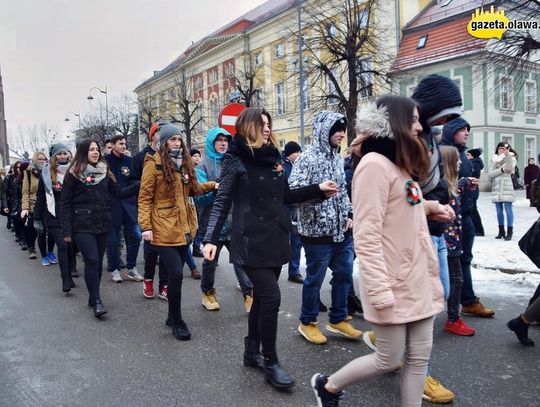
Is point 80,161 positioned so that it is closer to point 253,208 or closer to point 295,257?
point 253,208

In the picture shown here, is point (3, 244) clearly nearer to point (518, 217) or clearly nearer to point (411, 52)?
point (518, 217)

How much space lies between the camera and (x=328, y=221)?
461 centimetres

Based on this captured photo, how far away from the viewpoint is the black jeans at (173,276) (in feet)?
16.1

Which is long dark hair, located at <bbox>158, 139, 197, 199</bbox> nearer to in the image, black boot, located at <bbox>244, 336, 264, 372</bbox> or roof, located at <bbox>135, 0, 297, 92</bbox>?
black boot, located at <bbox>244, 336, 264, 372</bbox>

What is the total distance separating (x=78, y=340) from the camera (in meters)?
4.97

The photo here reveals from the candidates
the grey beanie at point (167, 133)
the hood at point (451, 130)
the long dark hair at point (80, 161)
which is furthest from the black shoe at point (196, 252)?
the hood at point (451, 130)

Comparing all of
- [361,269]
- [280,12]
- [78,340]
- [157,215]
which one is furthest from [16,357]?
[280,12]

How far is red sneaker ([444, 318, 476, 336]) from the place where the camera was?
4812 mm

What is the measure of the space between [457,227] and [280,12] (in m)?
39.2

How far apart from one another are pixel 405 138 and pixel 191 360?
268 cm

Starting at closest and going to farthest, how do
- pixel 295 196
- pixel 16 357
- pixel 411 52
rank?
pixel 295 196, pixel 16 357, pixel 411 52

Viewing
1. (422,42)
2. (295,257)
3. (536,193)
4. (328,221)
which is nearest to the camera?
(328,221)

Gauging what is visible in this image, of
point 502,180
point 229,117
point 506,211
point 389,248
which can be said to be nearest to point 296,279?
point 229,117

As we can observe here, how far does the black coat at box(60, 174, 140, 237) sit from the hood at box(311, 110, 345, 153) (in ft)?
7.47
